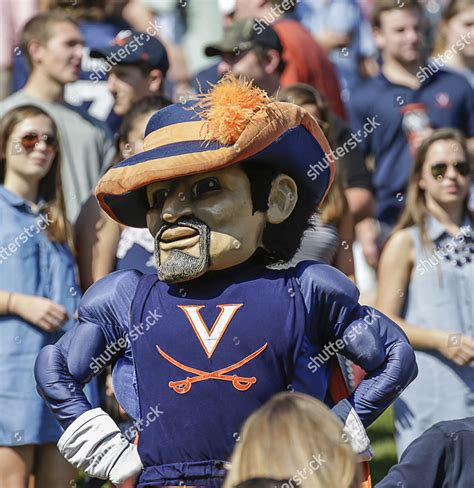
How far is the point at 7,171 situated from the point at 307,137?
2029 millimetres

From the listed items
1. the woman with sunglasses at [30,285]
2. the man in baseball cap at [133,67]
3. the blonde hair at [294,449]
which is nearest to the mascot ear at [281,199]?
the blonde hair at [294,449]

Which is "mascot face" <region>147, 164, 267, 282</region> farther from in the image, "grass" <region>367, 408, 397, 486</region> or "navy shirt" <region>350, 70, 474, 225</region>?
"navy shirt" <region>350, 70, 474, 225</region>

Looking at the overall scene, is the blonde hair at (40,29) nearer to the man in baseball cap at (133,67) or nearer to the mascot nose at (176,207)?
the man in baseball cap at (133,67)

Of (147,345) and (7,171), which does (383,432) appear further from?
(147,345)

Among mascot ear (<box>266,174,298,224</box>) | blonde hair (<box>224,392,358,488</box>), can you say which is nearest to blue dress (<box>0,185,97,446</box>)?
mascot ear (<box>266,174,298,224</box>)

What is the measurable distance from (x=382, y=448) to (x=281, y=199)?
3246mm

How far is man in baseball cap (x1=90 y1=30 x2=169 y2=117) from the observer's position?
6.71m

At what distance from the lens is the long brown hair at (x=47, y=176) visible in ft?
18.6

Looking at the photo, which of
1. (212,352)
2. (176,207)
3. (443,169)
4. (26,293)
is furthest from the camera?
(443,169)

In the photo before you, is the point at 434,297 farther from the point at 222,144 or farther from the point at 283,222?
the point at 222,144

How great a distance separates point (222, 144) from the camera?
3.93 meters

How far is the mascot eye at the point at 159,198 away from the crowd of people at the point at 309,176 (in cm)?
36

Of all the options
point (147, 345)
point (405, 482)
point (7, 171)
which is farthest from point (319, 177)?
point (7, 171)

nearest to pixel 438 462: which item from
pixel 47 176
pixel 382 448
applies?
pixel 47 176
